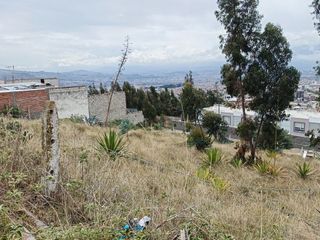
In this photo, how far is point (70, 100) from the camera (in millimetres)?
27984

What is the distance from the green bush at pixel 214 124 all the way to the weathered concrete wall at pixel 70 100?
30.5ft

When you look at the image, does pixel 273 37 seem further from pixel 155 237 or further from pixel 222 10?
pixel 155 237

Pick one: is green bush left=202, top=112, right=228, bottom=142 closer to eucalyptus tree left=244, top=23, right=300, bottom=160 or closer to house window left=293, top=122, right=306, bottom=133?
eucalyptus tree left=244, top=23, right=300, bottom=160

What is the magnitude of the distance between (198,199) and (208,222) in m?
1.02

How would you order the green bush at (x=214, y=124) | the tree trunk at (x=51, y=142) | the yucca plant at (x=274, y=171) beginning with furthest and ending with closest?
the green bush at (x=214, y=124)
the yucca plant at (x=274, y=171)
the tree trunk at (x=51, y=142)

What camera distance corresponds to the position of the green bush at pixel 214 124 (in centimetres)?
2702

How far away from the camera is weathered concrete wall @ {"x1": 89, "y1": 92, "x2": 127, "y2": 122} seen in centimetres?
3331

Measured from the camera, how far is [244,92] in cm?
1401

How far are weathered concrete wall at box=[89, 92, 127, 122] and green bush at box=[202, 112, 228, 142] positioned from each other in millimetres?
9315

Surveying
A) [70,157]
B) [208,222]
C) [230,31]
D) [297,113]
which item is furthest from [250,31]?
[297,113]

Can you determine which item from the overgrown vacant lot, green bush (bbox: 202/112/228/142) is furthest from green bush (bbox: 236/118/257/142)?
green bush (bbox: 202/112/228/142)

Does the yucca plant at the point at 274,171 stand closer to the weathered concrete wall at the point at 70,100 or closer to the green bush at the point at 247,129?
the green bush at the point at 247,129

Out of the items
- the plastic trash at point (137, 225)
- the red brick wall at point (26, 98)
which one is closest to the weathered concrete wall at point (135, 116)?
the red brick wall at point (26, 98)

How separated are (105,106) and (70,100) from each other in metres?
6.47
